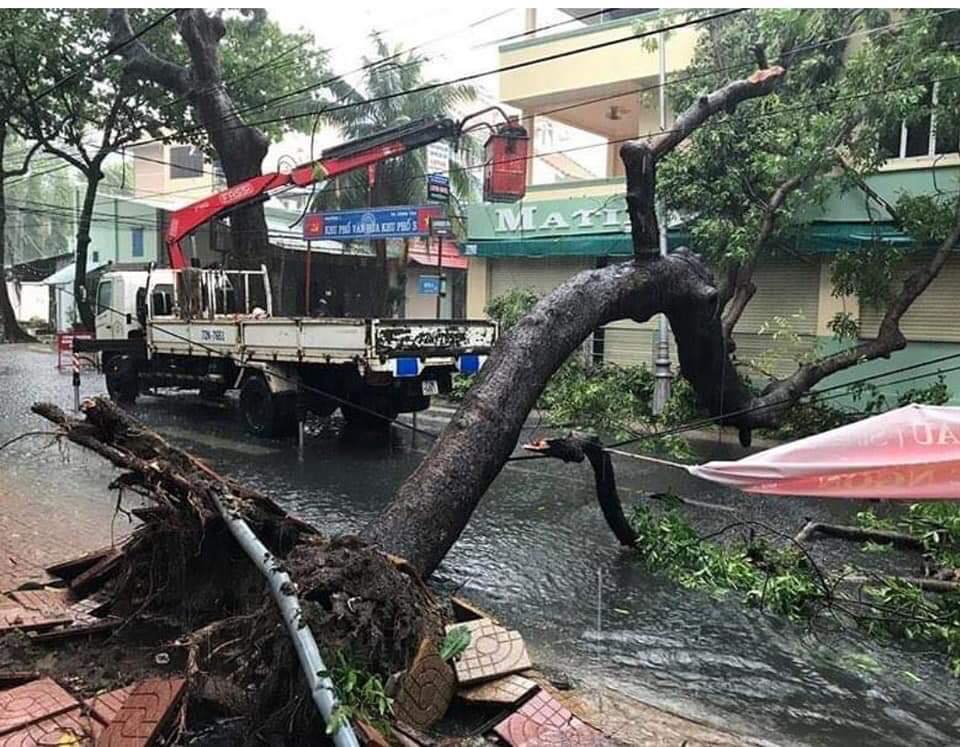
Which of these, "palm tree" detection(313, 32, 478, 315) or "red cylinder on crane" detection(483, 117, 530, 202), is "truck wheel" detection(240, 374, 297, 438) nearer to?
"red cylinder on crane" detection(483, 117, 530, 202)

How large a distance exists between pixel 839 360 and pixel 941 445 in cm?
827

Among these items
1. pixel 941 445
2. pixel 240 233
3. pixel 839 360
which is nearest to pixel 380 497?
pixel 941 445

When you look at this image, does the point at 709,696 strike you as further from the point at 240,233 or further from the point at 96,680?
the point at 240,233

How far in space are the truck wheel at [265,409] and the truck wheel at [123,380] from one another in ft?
14.5

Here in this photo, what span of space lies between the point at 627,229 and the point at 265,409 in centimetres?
826

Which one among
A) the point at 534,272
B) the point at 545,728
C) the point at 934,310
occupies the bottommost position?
the point at 545,728

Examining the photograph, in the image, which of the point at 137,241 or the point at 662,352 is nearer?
the point at 662,352

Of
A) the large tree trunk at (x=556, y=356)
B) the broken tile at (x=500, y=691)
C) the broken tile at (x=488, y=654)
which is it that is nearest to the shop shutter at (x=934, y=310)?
the large tree trunk at (x=556, y=356)

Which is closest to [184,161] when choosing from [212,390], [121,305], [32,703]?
[121,305]

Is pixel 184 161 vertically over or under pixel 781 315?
over

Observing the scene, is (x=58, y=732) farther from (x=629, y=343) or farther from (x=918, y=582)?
(x=629, y=343)

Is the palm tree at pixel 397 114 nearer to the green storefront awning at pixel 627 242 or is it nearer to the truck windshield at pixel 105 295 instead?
the green storefront awning at pixel 627 242

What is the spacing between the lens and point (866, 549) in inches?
285

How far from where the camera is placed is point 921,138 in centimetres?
1429
